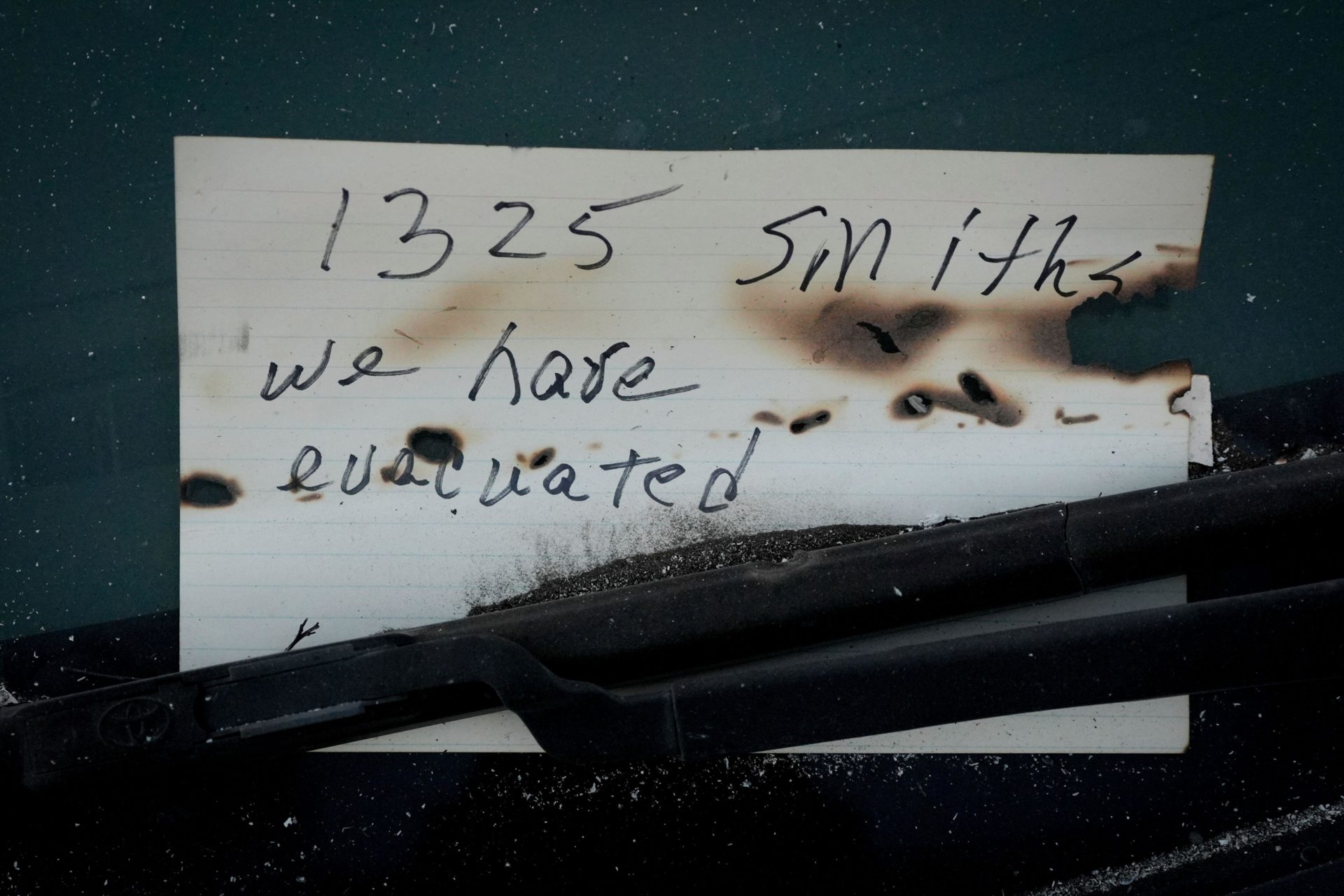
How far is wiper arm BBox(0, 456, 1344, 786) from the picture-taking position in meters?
0.33

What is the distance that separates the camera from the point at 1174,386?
1.25ft

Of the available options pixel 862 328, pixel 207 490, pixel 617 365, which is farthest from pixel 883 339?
pixel 207 490

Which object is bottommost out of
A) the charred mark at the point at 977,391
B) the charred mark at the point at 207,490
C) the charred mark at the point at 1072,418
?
the charred mark at the point at 207,490

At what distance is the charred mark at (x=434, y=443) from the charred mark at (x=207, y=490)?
0.07 m

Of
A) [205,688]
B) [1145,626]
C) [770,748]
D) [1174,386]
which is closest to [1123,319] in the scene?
[1174,386]

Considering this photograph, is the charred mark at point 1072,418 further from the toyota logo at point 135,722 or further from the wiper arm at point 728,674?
the toyota logo at point 135,722

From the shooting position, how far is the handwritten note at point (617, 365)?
0.38 meters

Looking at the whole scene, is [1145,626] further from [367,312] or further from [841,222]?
[367,312]

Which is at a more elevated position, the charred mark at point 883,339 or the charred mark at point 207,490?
the charred mark at point 883,339

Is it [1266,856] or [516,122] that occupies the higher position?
[516,122]

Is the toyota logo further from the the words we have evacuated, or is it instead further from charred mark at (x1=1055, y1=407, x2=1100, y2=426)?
charred mark at (x1=1055, y1=407, x2=1100, y2=426)

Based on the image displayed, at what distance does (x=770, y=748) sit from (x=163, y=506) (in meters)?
0.29

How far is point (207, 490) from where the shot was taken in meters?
0.38

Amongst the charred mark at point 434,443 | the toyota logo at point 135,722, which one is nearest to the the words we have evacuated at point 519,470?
the charred mark at point 434,443
